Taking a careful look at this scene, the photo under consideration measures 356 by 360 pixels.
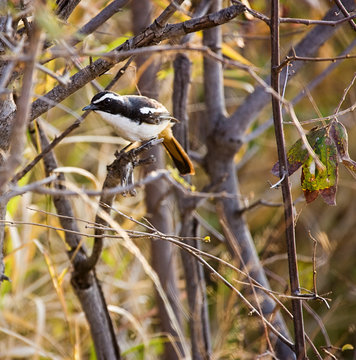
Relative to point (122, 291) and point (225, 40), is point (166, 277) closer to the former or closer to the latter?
point (122, 291)

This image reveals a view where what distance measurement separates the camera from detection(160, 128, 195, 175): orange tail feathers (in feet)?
8.72

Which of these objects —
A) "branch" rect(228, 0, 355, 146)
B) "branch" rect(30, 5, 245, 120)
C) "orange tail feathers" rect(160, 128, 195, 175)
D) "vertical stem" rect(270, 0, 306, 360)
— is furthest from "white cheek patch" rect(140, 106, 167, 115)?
"vertical stem" rect(270, 0, 306, 360)

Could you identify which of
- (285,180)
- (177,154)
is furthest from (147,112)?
(285,180)

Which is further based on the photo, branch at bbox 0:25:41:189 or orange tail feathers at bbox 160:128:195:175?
orange tail feathers at bbox 160:128:195:175

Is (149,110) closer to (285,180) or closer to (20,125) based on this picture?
(285,180)

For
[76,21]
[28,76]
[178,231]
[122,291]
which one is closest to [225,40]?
[76,21]

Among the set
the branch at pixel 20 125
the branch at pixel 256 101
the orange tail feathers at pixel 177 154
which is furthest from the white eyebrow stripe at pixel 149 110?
the branch at pixel 20 125

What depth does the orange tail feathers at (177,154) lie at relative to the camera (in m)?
2.66

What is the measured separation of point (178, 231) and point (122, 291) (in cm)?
122

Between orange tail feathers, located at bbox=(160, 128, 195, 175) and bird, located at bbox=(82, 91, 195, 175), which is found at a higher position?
bird, located at bbox=(82, 91, 195, 175)

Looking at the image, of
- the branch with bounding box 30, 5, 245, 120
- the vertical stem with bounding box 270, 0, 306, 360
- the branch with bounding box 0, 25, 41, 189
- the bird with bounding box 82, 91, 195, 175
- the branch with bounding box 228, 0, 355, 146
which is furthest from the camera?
the branch with bounding box 228, 0, 355, 146

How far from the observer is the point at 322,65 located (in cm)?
508

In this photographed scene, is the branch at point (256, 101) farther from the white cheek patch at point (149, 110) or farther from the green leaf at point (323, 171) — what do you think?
the green leaf at point (323, 171)

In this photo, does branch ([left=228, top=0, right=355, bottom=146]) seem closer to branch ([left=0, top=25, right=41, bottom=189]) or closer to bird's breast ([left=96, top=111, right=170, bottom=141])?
bird's breast ([left=96, top=111, right=170, bottom=141])
